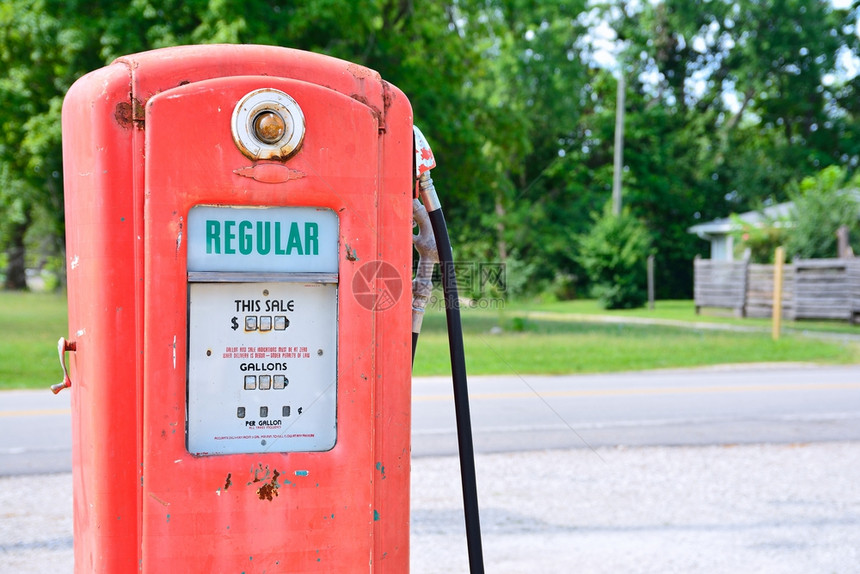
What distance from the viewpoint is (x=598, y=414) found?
809 cm

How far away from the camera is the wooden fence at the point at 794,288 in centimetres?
1872

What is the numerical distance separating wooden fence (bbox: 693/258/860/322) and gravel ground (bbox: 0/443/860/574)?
1356cm

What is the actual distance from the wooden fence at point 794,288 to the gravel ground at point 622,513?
1356 cm

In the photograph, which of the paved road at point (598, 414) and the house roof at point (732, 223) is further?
the house roof at point (732, 223)

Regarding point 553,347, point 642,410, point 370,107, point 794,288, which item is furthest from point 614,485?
point 794,288

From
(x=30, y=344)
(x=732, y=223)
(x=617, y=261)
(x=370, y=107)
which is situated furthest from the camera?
(x=732, y=223)

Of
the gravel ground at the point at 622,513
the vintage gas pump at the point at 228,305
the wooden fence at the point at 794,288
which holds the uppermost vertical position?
the vintage gas pump at the point at 228,305

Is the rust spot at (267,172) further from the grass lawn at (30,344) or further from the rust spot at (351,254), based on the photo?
the grass lawn at (30,344)

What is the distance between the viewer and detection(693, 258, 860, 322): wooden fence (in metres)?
18.7

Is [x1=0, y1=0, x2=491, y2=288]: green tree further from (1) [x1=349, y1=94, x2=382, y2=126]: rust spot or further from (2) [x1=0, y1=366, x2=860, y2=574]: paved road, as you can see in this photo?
(1) [x1=349, y1=94, x2=382, y2=126]: rust spot

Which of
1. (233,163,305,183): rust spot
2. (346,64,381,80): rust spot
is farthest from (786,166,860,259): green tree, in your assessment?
(233,163,305,183): rust spot

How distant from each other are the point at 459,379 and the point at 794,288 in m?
19.3

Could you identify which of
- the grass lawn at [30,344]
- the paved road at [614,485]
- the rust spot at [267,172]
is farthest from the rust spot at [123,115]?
the grass lawn at [30,344]

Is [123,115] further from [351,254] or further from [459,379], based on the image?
[459,379]
